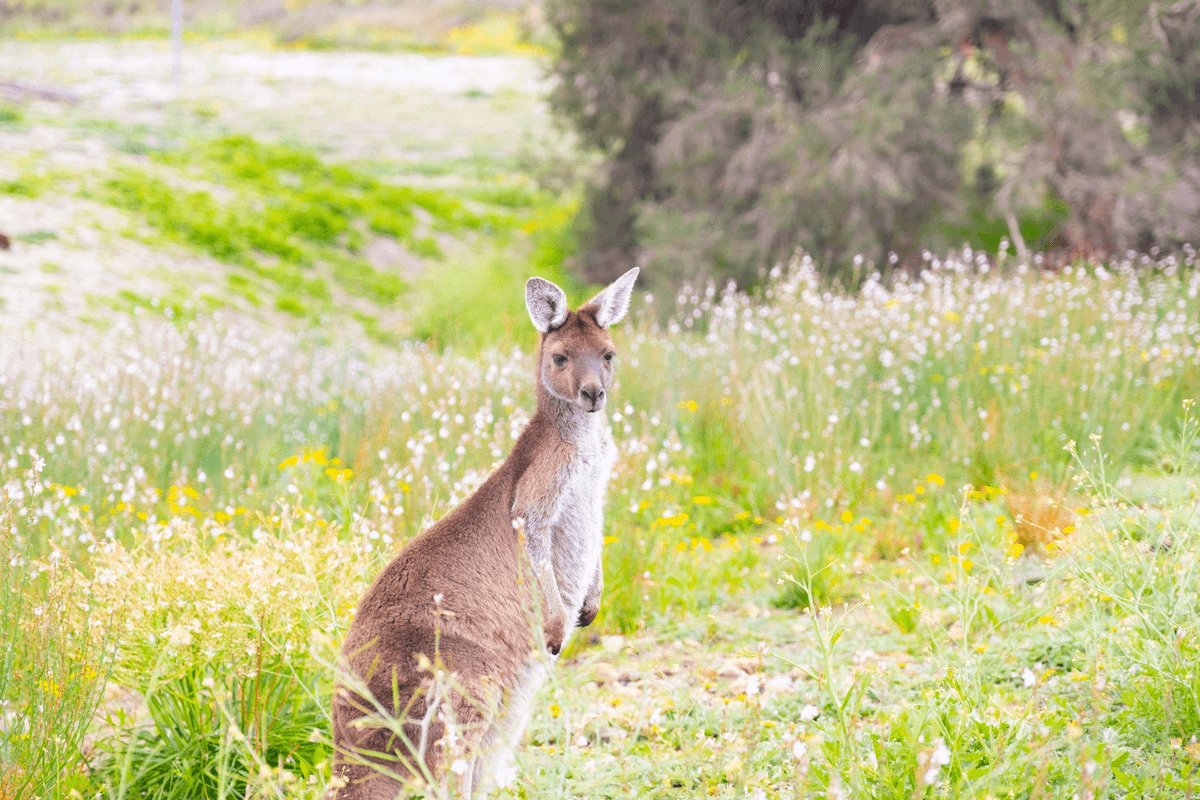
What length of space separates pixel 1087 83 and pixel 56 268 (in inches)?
614

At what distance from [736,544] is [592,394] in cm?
337

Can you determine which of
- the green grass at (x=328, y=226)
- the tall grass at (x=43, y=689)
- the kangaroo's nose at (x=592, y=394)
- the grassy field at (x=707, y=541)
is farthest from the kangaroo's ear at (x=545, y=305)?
the green grass at (x=328, y=226)

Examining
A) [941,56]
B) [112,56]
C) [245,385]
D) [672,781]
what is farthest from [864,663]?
[112,56]

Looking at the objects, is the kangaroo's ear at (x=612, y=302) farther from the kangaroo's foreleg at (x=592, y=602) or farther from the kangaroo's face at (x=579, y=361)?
the kangaroo's foreleg at (x=592, y=602)

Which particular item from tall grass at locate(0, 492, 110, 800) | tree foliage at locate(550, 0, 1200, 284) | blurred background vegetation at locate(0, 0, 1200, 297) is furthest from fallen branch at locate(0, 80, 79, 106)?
tall grass at locate(0, 492, 110, 800)

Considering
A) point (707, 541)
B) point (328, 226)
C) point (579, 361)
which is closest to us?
point (579, 361)

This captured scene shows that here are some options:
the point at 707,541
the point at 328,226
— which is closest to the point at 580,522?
the point at 707,541

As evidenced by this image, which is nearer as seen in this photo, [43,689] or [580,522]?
[43,689]

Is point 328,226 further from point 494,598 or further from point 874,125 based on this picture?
point 494,598

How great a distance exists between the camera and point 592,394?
2934 mm

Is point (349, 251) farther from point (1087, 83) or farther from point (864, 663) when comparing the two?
point (864, 663)

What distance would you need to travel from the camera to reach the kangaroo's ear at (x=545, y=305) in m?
3.06

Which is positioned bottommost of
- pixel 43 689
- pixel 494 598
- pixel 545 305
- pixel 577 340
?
pixel 43 689

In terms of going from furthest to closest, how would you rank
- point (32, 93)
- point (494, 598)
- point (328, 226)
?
point (32, 93) < point (328, 226) < point (494, 598)
